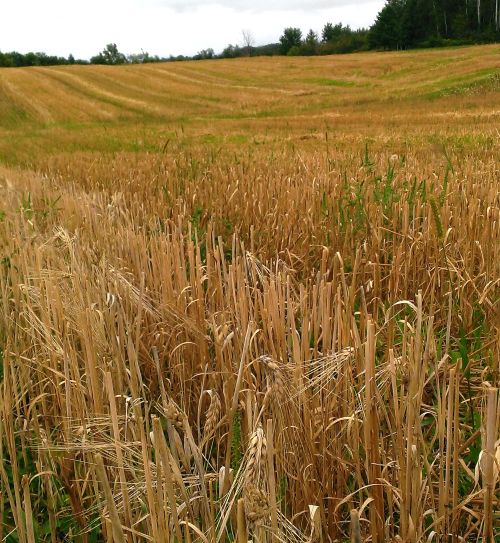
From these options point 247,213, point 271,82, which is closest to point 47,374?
point 247,213

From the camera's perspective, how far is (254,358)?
1.76 meters

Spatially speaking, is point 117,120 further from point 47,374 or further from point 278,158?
point 47,374

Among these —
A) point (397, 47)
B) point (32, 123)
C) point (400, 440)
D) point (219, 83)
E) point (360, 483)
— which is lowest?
point (360, 483)

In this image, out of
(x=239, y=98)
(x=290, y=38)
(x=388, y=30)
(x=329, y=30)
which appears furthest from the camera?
(x=329, y=30)

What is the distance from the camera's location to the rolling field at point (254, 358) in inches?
44.8

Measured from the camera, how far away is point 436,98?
23.7 metres

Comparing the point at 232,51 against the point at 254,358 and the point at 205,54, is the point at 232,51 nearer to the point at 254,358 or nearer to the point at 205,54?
the point at 205,54

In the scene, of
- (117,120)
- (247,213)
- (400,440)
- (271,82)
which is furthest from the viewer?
(271,82)

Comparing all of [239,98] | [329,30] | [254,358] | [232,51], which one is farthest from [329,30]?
[254,358]

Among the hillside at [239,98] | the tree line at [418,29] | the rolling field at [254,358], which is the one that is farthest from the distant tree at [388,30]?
the rolling field at [254,358]

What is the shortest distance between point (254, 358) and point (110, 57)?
7797 centimetres

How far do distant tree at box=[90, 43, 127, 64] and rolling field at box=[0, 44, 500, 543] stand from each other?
68714 mm

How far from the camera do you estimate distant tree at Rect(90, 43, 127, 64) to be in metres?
69.6

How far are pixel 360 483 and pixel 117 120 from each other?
2299 centimetres
